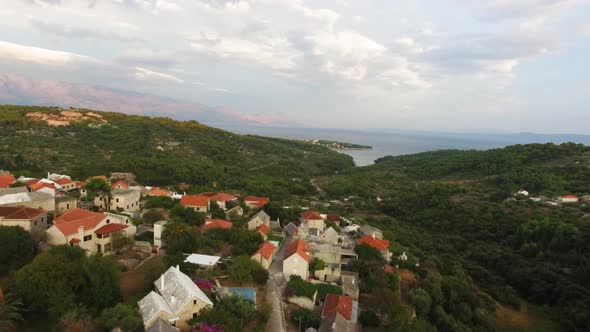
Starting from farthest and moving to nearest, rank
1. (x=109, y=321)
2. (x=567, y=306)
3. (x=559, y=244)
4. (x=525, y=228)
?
(x=525, y=228), (x=559, y=244), (x=567, y=306), (x=109, y=321)

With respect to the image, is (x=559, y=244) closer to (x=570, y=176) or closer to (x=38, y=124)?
(x=570, y=176)

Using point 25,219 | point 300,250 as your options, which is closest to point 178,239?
point 300,250

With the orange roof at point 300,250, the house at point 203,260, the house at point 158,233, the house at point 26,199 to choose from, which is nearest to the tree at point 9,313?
the house at point 203,260

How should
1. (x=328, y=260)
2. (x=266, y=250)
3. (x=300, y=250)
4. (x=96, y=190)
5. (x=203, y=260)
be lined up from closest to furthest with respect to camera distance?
(x=203, y=260) → (x=300, y=250) → (x=266, y=250) → (x=328, y=260) → (x=96, y=190)

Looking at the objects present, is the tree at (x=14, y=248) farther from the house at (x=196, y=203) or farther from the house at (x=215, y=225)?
the house at (x=196, y=203)

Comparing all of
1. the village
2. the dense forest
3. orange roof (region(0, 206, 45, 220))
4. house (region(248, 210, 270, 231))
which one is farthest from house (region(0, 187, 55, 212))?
the dense forest

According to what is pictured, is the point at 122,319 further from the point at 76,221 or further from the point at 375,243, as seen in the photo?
the point at 375,243

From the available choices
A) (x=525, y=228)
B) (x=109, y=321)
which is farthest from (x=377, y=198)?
(x=109, y=321)
